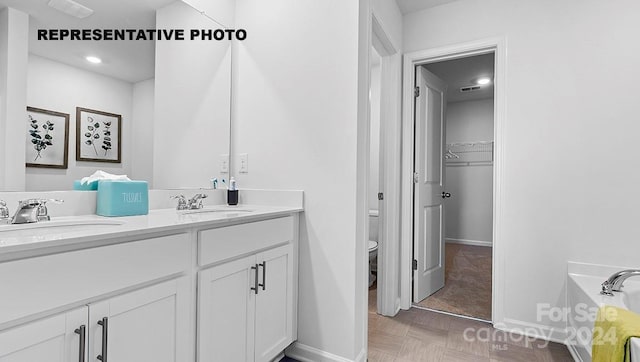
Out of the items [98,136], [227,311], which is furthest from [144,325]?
[98,136]

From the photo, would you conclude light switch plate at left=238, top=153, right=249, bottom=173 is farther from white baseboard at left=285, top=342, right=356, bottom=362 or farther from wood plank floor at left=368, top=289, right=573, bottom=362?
wood plank floor at left=368, top=289, right=573, bottom=362

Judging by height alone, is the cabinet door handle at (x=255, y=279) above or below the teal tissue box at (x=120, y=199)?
below

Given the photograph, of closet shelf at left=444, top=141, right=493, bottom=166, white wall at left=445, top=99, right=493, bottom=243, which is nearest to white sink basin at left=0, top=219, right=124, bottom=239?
closet shelf at left=444, top=141, right=493, bottom=166

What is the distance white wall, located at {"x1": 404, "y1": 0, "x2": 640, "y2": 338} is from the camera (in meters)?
1.97

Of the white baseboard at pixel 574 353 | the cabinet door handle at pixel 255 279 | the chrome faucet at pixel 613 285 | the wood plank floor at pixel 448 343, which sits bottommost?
the wood plank floor at pixel 448 343

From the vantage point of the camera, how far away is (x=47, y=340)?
786mm

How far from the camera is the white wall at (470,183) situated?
17.3 ft

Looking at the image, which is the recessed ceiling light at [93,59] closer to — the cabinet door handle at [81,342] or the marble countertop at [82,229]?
the marble countertop at [82,229]

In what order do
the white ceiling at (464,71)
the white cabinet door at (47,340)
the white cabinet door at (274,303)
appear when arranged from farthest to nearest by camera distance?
the white ceiling at (464,71), the white cabinet door at (274,303), the white cabinet door at (47,340)

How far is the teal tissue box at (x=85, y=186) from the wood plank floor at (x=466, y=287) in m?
2.52

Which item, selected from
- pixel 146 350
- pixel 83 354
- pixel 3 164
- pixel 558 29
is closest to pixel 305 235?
pixel 146 350

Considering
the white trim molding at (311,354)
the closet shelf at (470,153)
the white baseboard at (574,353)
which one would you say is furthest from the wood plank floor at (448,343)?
the closet shelf at (470,153)

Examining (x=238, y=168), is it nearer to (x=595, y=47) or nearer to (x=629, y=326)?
(x=629, y=326)

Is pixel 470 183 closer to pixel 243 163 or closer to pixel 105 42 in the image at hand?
pixel 243 163
